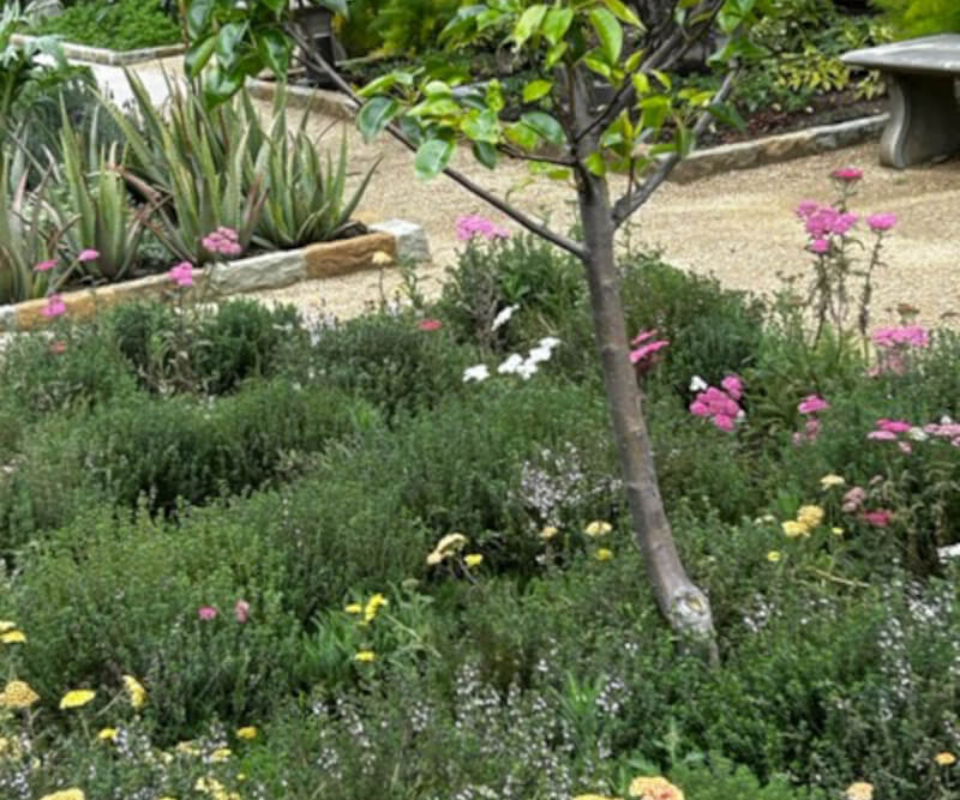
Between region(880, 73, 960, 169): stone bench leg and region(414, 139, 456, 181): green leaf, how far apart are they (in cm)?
720

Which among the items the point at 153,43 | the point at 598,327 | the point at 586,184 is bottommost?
the point at 153,43

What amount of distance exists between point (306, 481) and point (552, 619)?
1.19 metres

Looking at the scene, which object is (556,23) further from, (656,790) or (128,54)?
(128,54)

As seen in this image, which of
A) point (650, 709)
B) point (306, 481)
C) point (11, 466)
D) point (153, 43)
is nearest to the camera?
point (650, 709)

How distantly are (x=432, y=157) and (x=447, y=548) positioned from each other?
1516 mm

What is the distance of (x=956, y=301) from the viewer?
6.86 meters

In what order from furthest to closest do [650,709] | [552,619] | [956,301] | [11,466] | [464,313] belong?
[956,301] < [464,313] < [11,466] < [552,619] < [650,709]

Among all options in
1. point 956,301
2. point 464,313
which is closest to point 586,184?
point 464,313

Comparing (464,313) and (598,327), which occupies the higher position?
(598,327)

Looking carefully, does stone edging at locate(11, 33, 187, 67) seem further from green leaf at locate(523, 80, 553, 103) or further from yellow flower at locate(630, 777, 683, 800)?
yellow flower at locate(630, 777, 683, 800)

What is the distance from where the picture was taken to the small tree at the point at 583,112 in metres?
2.96

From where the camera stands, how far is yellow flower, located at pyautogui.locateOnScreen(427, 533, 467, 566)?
4001 mm

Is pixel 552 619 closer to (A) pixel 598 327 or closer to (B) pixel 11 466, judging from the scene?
(A) pixel 598 327

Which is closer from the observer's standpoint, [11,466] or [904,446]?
[904,446]
